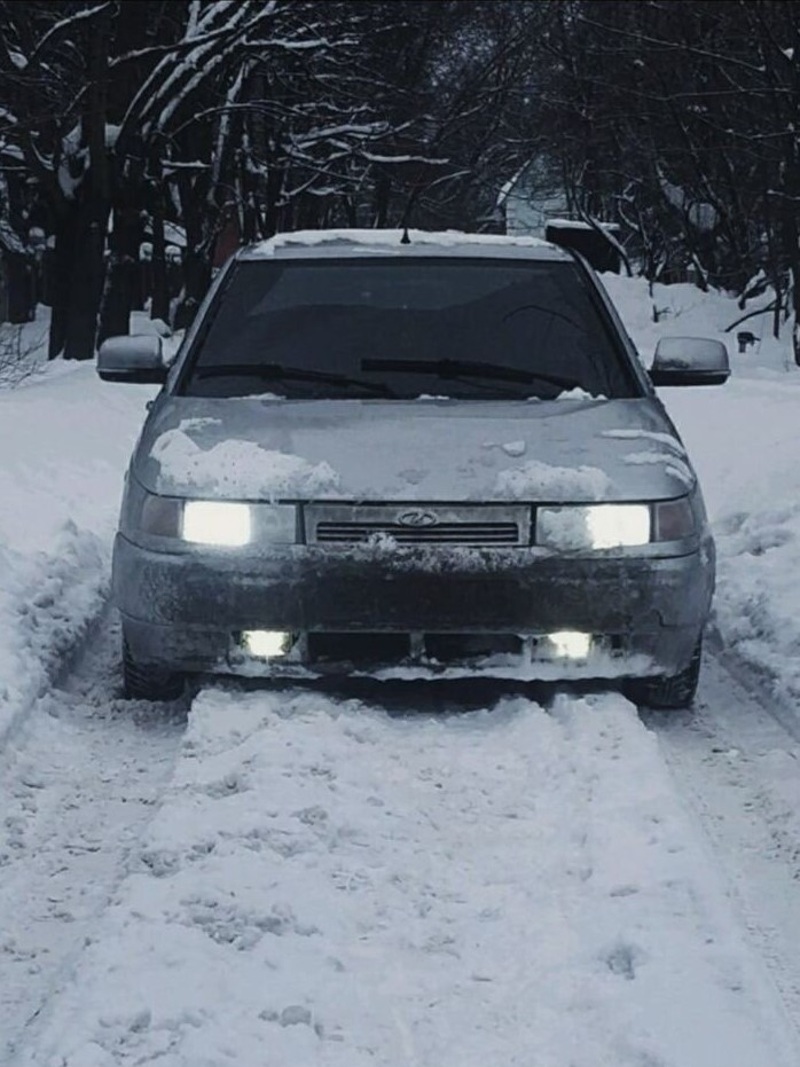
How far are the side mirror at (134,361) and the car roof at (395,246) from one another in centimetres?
61

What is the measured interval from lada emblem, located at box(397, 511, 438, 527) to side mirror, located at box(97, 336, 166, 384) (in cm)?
190

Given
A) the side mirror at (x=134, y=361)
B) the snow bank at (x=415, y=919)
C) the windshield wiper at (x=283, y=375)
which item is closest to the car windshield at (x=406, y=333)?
the windshield wiper at (x=283, y=375)

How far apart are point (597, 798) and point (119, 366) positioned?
316 centimetres

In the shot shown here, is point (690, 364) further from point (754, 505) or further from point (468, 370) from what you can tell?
point (754, 505)

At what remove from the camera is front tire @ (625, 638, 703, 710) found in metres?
5.53

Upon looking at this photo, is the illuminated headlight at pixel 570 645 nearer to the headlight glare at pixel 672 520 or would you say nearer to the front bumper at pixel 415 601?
the front bumper at pixel 415 601

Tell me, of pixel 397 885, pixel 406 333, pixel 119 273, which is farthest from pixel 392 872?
pixel 119 273

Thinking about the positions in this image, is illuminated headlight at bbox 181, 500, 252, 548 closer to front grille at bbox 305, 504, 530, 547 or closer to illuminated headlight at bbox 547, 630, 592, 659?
front grille at bbox 305, 504, 530, 547

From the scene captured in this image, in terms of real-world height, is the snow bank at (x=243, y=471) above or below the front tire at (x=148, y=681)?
above

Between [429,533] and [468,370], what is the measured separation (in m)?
1.18

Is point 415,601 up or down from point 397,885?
up

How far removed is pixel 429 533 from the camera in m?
5.11

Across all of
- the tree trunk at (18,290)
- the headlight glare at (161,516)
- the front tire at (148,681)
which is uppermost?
the headlight glare at (161,516)

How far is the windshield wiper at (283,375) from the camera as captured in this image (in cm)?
598
